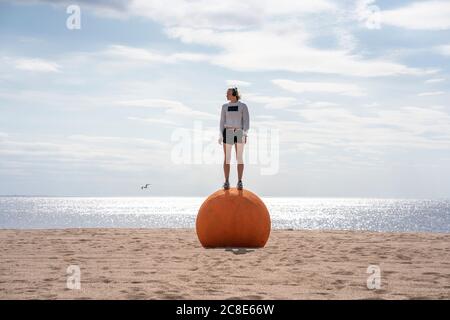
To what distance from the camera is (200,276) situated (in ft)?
29.0

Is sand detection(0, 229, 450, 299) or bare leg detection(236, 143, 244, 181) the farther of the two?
bare leg detection(236, 143, 244, 181)

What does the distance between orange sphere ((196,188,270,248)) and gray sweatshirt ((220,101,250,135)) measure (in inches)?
55.6

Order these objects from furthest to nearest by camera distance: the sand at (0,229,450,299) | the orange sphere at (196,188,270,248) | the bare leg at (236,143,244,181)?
the bare leg at (236,143,244,181) < the orange sphere at (196,188,270,248) < the sand at (0,229,450,299)

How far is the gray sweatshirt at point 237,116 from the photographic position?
1245 cm

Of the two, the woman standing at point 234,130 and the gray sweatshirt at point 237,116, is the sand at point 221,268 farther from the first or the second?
the gray sweatshirt at point 237,116

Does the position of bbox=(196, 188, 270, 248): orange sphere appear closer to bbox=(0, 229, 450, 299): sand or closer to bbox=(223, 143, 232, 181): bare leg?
bbox=(0, 229, 450, 299): sand

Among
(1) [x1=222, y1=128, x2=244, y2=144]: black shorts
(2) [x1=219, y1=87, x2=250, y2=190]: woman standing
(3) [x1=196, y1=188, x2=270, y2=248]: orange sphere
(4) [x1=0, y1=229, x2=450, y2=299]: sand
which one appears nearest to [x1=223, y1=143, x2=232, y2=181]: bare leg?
(2) [x1=219, y1=87, x2=250, y2=190]: woman standing

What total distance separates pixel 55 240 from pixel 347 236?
26.2ft

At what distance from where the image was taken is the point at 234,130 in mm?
12430

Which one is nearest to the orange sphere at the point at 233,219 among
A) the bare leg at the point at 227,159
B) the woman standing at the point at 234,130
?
the bare leg at the point at 227,159

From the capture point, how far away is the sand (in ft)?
25.2
